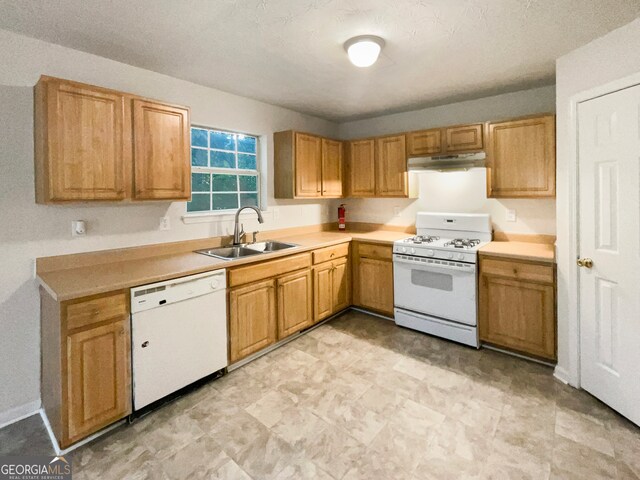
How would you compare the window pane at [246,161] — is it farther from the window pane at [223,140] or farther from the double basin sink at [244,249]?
the double basin sink at [244,249]

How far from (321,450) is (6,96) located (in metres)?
2.91

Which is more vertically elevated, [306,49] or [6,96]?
[306,49]

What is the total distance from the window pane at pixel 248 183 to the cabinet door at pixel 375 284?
1.50 metres

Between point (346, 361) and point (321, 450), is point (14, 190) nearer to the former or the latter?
point (321, 450)

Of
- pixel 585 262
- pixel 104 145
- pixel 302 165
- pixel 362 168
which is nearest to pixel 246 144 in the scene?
pixel 302 165

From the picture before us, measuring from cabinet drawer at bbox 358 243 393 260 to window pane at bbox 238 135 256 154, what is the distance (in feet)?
5.48

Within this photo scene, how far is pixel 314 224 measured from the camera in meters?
4.45

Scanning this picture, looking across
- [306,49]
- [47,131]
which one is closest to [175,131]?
[47,131]

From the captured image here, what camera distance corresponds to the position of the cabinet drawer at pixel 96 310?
1.85 metres

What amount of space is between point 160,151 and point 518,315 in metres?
3.22

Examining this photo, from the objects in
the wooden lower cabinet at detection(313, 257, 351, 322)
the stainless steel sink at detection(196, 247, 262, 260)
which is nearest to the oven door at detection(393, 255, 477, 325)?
the wooden lower cabinet at detection(313, 257, 351, 322)

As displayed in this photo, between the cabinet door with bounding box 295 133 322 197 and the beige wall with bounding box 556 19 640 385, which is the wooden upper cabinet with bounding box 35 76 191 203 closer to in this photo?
the cabinet door with bounding box 295 133 322 197

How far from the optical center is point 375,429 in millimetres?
2068

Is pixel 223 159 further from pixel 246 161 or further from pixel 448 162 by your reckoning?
pixel 448 162
